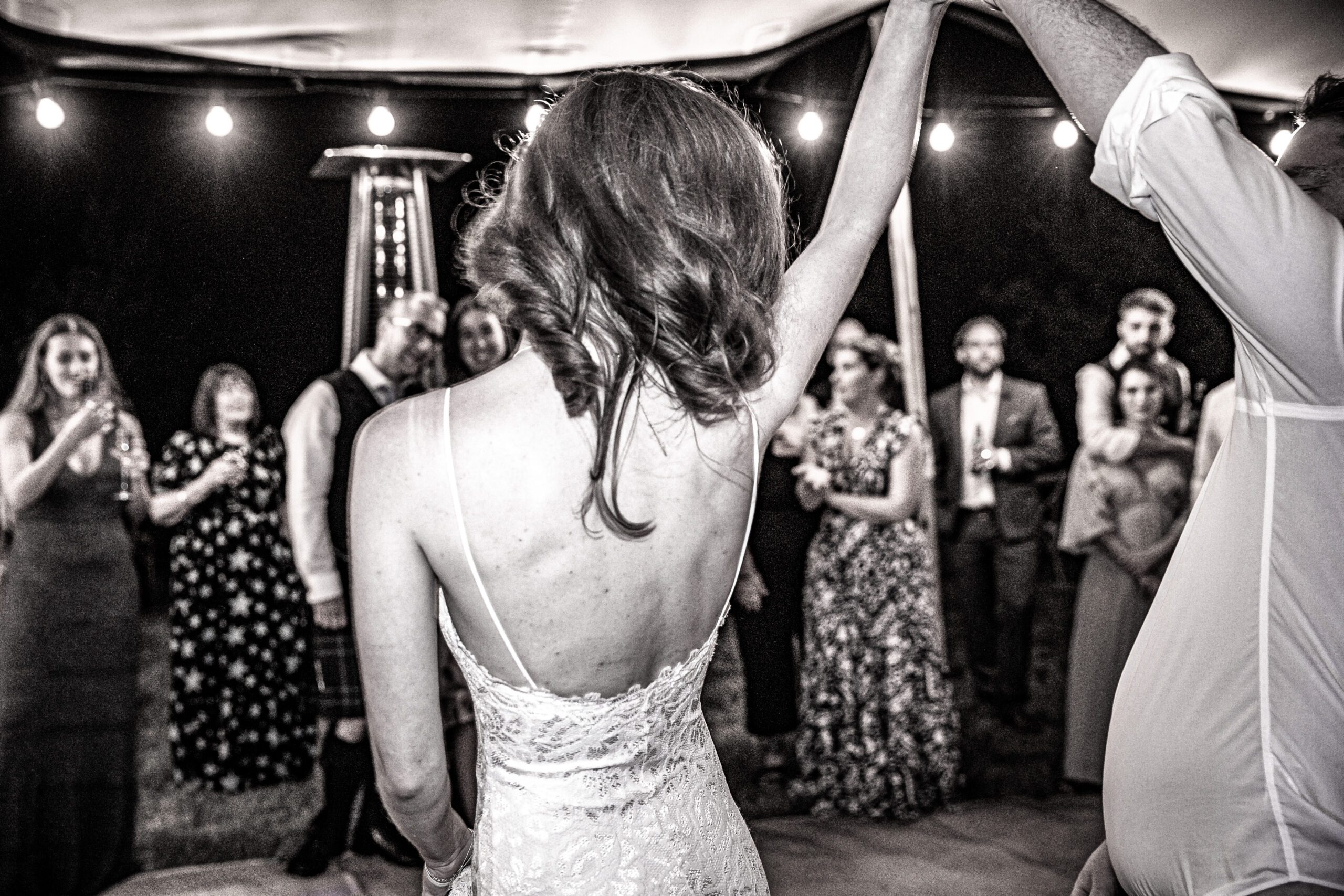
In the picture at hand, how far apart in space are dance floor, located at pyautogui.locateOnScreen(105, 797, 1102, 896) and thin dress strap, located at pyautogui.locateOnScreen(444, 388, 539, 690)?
2594 millimetres

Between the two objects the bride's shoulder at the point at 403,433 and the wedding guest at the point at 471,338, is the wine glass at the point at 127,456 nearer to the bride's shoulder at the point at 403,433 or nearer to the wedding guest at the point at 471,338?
the wedding guest at the point at 471,338

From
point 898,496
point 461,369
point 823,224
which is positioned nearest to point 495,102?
point 461,369

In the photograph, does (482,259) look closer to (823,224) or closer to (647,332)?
(647,332)

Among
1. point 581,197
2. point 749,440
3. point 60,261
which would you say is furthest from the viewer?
point 60,261

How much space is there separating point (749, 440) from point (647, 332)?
184mm

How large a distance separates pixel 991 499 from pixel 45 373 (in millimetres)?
3341

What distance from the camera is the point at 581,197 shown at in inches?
36.7

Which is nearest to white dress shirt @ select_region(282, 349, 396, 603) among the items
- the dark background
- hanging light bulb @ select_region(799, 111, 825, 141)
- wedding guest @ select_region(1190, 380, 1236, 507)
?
the dark background

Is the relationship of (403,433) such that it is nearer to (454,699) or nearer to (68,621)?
(454,699)

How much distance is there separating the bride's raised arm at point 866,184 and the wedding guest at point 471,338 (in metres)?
2.52

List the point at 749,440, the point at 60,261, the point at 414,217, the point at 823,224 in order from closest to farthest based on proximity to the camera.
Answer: the point at 749,440
the point at 823,224
the point at 60,261
the point at 414,217

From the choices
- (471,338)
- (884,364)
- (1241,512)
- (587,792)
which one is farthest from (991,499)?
(587,792)

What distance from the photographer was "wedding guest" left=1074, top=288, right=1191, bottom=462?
4016mm

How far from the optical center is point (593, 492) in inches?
37.8
